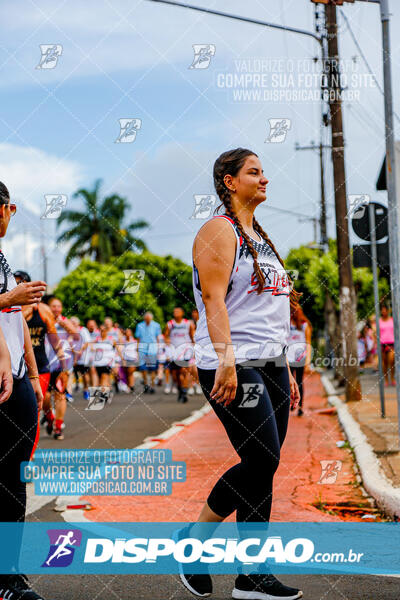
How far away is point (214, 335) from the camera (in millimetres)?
3184

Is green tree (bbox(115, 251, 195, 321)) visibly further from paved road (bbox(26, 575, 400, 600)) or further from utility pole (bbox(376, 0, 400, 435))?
paved road (bbox(26, 575, 400, 600))

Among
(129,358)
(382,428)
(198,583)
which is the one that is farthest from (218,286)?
(129,358)

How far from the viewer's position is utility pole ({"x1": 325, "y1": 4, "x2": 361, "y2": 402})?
13.9m

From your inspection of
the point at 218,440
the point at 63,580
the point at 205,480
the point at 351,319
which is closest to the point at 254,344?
the point at 63,580

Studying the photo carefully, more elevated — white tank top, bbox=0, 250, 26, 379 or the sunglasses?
the sunglasses

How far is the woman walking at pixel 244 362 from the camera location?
3166 millimetres

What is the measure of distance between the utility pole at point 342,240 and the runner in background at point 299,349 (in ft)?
5.28

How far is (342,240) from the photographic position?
47.4 feet

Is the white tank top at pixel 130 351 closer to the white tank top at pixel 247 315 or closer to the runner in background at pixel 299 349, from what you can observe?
the runner in background at pixel 299 349

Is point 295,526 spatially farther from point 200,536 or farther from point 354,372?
point 354,372

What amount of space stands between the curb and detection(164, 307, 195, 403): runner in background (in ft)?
20.0

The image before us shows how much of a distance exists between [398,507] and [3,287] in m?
2.79

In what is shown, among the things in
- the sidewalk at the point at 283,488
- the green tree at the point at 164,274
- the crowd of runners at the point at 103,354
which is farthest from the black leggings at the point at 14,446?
the green tree at the point at 164,274

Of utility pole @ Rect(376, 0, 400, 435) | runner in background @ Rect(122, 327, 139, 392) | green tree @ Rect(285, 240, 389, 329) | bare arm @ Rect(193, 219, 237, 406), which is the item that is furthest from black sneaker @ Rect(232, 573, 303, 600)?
green tree @ Rect(285, 240, 389, 329)
